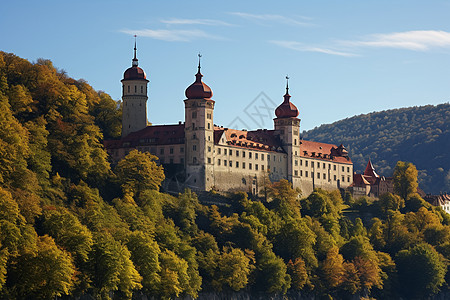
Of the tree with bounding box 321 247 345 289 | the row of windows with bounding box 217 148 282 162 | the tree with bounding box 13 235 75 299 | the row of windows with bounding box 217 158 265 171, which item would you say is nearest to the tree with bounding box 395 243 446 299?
the tree with bounding box 321 247 345 289

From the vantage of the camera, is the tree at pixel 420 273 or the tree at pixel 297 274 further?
the tree at pixel 420 273

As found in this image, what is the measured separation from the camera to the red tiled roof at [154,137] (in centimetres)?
17012

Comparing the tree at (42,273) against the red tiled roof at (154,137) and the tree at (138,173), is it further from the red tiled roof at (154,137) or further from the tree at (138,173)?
the red tiled roof at (154,137)

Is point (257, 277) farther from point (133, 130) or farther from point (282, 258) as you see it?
point (133, 130)

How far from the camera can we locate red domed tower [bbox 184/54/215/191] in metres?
166

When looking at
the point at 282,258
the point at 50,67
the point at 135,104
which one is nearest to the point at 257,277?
the point at 282,258

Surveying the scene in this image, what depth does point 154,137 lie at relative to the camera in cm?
17162

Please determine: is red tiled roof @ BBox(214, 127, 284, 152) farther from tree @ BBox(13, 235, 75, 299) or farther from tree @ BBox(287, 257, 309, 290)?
tree @ BBox(13, 235, 75, 299)

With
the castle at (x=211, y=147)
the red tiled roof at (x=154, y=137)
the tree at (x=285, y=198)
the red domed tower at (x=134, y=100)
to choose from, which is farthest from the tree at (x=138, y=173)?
the tree at (x=285, y=198)

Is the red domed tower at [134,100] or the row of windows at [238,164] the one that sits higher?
the red domed tower at [134,100]

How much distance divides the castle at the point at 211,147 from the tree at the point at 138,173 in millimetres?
6459

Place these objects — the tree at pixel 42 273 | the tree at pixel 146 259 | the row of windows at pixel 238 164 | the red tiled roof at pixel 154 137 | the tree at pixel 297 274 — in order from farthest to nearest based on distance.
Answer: the row of windows at pixel 238 164, the red tiled roof at pixel 154 137, the tree at pixel 297 274, the tree at pixel 146 259, the tree at pixel 42 273

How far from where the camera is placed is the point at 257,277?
156 meters

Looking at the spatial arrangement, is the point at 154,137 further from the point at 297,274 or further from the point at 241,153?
the point at 297,274
